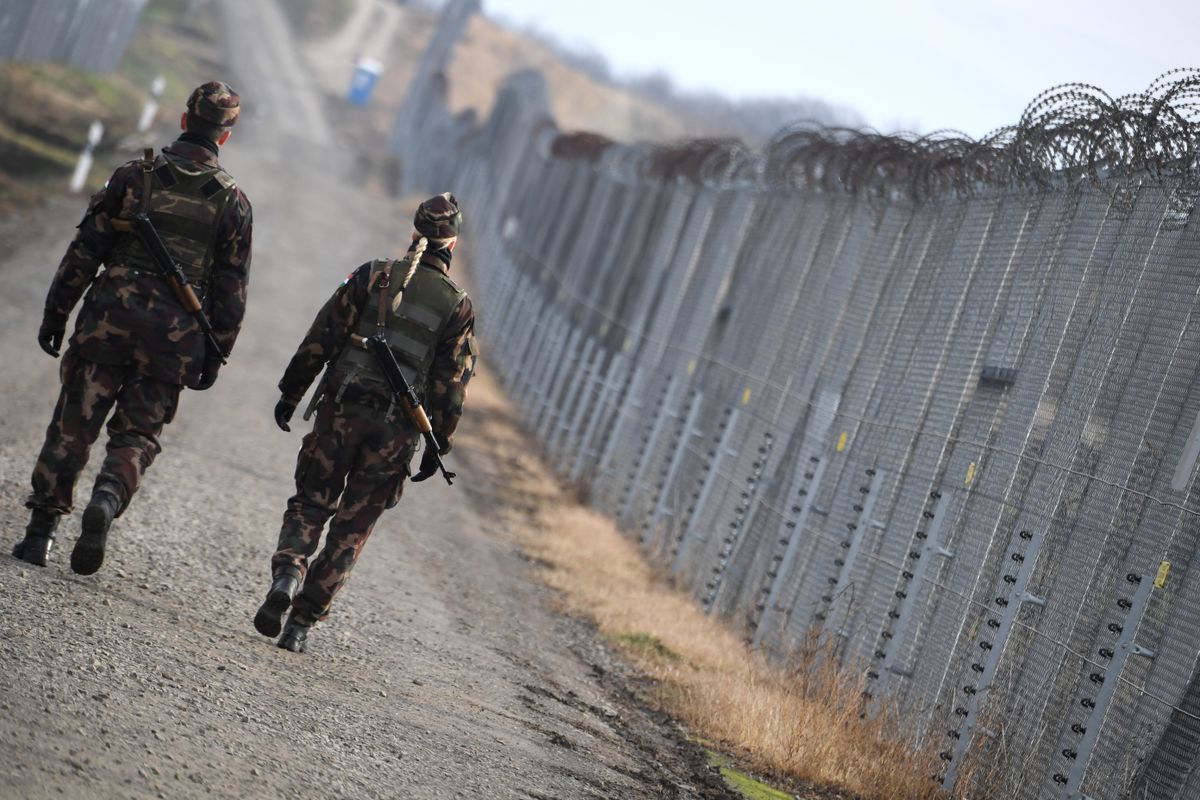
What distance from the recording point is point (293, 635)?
6.95m

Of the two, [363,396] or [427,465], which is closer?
[363,396]

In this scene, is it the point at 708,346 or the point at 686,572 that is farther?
the point at 708,346

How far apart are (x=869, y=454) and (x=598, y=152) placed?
12352 millimetres

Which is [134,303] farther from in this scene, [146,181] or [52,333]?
[146,181]

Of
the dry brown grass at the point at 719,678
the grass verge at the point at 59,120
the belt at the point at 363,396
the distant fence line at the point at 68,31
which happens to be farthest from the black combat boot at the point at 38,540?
the distant fence line at the point at 68,31

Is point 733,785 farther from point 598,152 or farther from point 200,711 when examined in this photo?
point 598,152

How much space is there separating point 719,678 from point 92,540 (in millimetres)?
4047

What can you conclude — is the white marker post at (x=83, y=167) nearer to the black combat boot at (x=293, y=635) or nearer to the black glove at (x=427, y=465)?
the black glove at (x=427, y=465)

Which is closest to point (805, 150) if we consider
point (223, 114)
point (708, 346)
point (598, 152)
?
point (708, 346)

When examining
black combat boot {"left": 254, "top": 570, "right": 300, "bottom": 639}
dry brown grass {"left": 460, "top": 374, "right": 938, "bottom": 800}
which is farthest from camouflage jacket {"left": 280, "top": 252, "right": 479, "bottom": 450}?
dry brown grass {"left": 460, "top": 374, "right": 938, "bottom": 800}

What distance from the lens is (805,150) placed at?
1251cm

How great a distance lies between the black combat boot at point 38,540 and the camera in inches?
263

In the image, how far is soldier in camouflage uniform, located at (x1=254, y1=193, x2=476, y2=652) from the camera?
692 centimetres

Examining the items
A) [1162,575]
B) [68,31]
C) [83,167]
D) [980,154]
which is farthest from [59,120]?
[1162,575]
